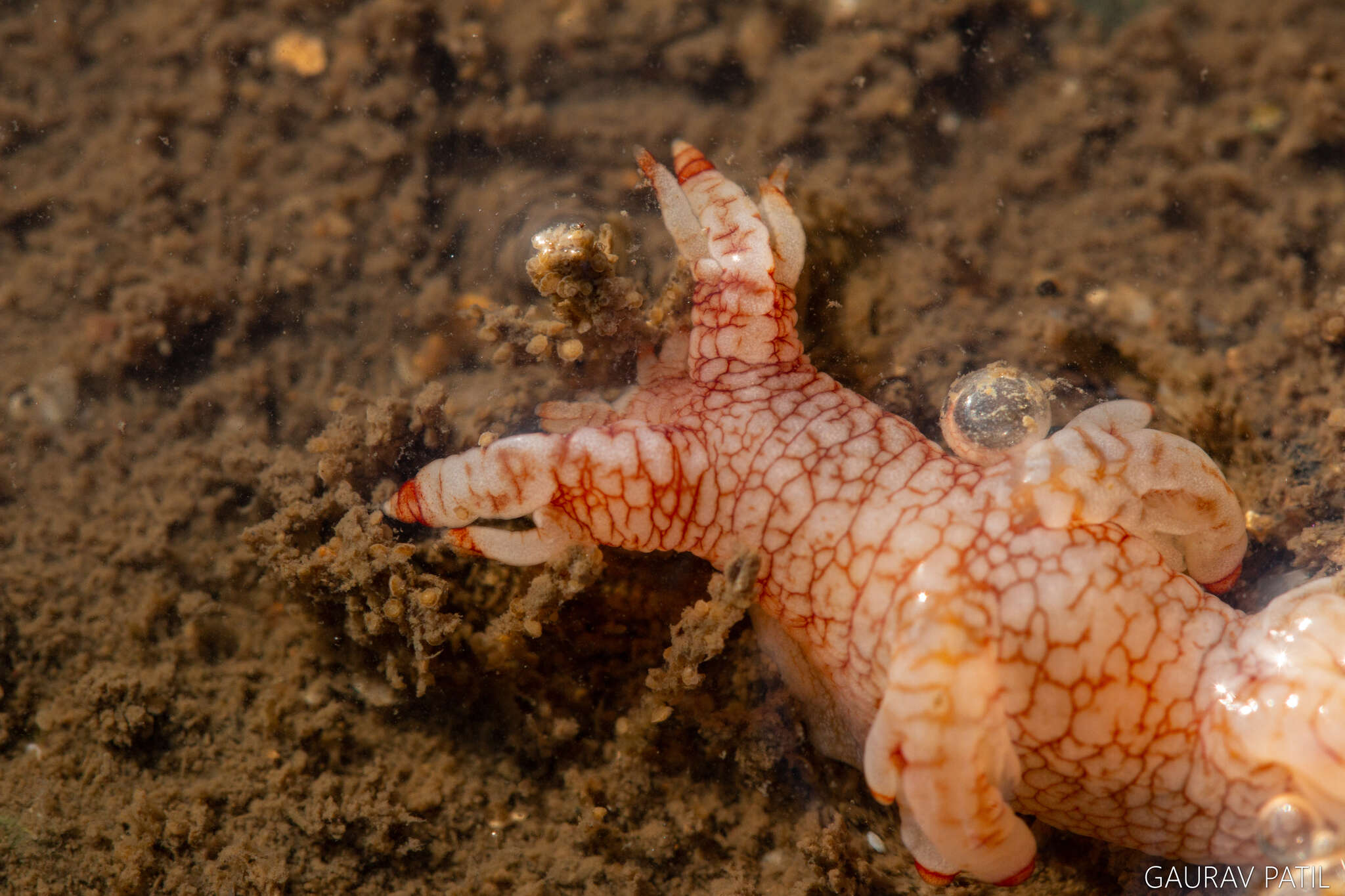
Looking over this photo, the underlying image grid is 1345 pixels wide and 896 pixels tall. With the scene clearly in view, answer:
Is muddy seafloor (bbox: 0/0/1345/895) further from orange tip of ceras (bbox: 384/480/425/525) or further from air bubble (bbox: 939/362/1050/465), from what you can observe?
air bubble (bbox: 939/362/1050/465)

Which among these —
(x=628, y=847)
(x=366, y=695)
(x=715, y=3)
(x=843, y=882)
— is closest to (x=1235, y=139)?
(x=715, y=3)

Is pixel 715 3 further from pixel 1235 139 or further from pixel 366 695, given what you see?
pixel 366 695

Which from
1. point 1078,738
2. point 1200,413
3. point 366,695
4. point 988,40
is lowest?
point 366,695

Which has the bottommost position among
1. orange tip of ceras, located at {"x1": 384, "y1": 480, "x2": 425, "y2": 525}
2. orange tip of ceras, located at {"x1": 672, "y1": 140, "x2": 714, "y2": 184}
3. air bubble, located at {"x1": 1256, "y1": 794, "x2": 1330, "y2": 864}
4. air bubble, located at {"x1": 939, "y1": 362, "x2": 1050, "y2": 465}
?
air bubble, located at {"x1": 1256, "y1": 794, "x2": 1330, "y2": 864}

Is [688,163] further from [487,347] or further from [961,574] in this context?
[961,574]

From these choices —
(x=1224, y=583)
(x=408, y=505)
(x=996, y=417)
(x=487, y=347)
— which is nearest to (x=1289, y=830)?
(x=1224, y=583)

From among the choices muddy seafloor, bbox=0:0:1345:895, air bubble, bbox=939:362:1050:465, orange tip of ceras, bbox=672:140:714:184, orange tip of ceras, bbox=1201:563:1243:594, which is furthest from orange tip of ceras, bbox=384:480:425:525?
orange tip of ceras, bbox=1201:563:1243:594

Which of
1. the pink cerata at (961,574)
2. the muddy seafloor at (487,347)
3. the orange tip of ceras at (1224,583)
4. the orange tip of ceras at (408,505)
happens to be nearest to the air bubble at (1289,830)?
the pink cerata at (961,574)
